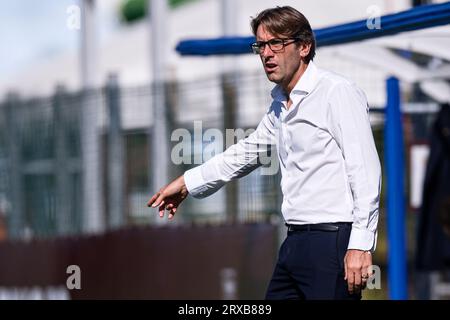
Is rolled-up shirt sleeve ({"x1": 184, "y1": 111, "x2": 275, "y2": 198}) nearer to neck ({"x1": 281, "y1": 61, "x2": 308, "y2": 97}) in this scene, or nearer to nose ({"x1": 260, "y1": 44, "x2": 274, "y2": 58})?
neck ({"x1": 281, "y1": 61, "x2": 308, "y2": 97})

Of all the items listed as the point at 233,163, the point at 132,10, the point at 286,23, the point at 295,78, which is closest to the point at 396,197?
the point at 233,163

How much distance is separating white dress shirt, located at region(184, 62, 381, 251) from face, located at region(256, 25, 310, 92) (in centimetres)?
5

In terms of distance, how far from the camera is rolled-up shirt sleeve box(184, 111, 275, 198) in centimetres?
617

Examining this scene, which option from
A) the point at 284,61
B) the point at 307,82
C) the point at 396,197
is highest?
the point at 284,61

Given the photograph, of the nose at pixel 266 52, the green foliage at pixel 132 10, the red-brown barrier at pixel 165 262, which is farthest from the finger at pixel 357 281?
the green foliage at pixel 132 10

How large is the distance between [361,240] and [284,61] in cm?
94

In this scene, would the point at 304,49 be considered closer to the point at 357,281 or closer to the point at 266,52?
the point at 266,52

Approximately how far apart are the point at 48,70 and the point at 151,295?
51.4ft

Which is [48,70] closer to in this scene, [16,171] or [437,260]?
[16,171]

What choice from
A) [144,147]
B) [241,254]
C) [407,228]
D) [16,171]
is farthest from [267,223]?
[16,171]

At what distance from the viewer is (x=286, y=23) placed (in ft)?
18.7

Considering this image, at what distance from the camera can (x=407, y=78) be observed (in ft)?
30.2

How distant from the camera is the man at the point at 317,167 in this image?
5.47 meters

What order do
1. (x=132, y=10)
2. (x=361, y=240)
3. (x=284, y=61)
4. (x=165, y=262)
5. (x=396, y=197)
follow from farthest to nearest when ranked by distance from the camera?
(x=132, y=10)
(x=165, y=262)
(x=396, y=197)
(x=284, y=61)
(x=361, y=240)
